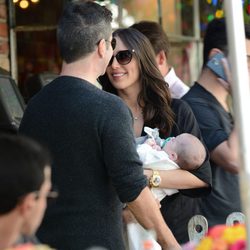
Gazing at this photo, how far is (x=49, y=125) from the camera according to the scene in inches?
131

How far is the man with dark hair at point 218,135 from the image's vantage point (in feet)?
13.3

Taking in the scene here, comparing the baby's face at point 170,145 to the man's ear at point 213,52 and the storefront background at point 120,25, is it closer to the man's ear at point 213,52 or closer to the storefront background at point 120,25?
the man's ear at point 213,52

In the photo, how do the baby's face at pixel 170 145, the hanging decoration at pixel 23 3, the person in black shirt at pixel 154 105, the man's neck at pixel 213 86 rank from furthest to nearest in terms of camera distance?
the hanging decoration at pixel 23 3
the man's neck at pixel 213 86
the person in black shirt at pixel 154 105
the baby's face at pixel 170 145

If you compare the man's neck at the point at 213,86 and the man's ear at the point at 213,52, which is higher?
the man's ear at the point at 213,52

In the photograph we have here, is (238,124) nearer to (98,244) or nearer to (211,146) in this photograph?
(98,244)

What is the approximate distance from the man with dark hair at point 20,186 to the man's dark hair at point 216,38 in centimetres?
206

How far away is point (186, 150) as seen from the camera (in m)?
3.77

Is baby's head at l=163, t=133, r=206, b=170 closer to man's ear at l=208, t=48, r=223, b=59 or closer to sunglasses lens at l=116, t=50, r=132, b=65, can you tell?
sunglasses lens at l=116, t=50, r=132, b=65

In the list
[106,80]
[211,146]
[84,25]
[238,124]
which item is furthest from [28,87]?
[238,124]

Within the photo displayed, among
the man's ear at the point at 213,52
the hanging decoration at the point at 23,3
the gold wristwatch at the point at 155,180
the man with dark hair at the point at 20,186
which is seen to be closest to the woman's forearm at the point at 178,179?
the gold wristwatch at the point at 155,180

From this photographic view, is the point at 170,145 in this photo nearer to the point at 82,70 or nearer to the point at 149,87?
the point at 149,87

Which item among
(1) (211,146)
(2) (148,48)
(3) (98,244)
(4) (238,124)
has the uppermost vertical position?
(2) (148,48)

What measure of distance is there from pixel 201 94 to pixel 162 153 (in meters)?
0.62

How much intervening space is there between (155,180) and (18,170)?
58.2 inches
